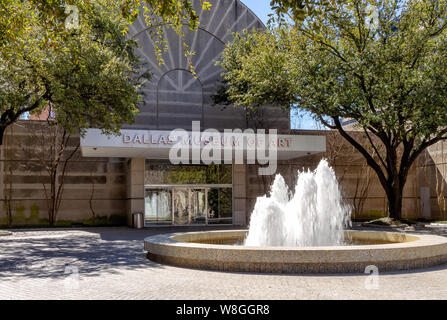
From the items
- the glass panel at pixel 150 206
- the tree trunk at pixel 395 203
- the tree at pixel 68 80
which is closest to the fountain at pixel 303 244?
the tree at pixel 68 80

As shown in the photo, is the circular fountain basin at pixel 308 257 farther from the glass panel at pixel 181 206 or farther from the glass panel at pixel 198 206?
the glass panel at pixel 198 206

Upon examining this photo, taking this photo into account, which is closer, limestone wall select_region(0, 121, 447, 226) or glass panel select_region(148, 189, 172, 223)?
glass panel select_region(148, 189, 172, 223)

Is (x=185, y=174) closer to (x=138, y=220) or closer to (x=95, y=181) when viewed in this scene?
(x=138, y=220)

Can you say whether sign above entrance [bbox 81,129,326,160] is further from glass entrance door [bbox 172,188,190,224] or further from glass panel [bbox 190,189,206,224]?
glass panel [bbox 190,189,206,224]

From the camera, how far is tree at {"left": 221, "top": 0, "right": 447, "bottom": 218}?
61.2 ft

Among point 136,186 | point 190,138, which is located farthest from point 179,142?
point 136,186

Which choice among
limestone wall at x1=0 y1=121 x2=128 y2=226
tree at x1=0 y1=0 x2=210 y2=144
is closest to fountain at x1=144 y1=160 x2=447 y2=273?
→ tree at x1=0 y1=0 x2=210 y2=144

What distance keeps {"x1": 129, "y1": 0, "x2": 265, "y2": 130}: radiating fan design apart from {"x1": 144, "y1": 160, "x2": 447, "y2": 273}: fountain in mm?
14264

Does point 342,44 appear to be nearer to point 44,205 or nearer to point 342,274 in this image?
point 342,274

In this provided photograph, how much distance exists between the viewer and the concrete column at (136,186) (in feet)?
79.9

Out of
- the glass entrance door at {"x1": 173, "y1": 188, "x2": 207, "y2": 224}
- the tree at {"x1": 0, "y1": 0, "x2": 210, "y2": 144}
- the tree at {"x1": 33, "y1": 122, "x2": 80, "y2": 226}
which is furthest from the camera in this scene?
the tree at {"x1": 33, "y1": 122, "x2": 80, "y2": 226}

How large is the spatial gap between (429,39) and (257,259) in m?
15.4

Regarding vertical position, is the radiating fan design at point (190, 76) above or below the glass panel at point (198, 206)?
above
